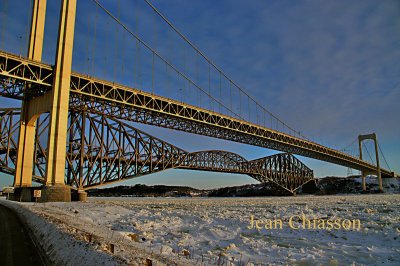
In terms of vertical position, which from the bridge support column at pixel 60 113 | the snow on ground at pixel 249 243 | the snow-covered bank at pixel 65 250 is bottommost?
the snow on ground at pixel 249 243

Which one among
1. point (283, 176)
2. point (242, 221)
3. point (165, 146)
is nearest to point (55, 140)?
point (242, 221)

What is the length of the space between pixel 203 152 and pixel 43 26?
6160 cm

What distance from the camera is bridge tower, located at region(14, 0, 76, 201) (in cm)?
2970

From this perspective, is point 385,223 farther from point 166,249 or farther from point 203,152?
point 203,152

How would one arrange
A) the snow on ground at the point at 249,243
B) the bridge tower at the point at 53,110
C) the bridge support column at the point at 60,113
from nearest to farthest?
1. the snow on ground at the point at 249,243
2. the bridge support column at the point at 60,113
3. the bridge tower at the point at 53,110

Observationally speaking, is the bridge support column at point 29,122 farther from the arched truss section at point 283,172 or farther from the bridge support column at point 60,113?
the arched truss section at point 283,172

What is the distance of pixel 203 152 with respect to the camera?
92125 mm

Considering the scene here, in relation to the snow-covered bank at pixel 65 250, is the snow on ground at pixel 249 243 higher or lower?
lower

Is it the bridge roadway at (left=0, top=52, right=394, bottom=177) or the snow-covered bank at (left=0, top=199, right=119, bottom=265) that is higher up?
the bridge roadway at (left=0, top=52, right=394, bottom=177)

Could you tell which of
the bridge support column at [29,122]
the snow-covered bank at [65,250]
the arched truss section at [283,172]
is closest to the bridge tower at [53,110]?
the bridge support column at [29,122]

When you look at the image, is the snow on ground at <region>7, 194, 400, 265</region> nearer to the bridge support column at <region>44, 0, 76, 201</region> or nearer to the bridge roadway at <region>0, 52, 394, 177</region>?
the bridge support column at <region>44, 0, 76, 201</region>

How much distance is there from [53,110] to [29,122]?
413 inches

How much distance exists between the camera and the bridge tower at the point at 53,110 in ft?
97.5

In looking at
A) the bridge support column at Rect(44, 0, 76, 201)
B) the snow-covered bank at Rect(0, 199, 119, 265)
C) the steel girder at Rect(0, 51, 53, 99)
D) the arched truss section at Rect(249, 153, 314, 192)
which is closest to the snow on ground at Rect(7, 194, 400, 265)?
the snow-covered bank at Rect(0, 199, 119, 265)
